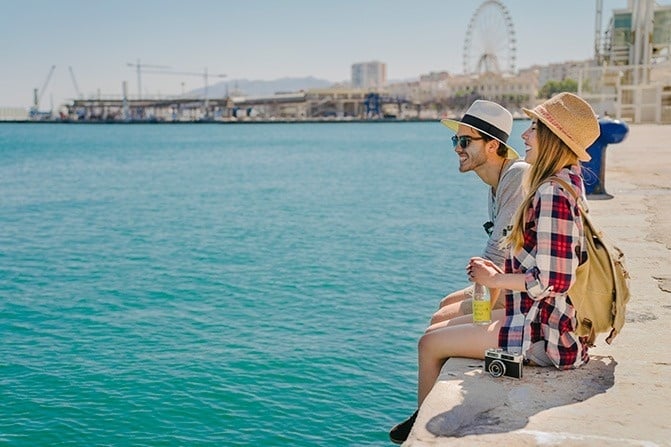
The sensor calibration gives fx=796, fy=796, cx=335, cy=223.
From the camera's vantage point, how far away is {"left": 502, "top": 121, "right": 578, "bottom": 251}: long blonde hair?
361cm

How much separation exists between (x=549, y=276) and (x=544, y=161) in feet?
1.75

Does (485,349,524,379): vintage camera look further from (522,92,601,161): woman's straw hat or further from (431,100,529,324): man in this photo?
(522,92,601,161): woman's straw hat

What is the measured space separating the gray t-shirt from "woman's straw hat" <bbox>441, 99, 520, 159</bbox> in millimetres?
169

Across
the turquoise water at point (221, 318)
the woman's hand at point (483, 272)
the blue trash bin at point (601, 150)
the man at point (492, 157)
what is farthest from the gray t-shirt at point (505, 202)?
the blue trash bin at point (601, 150)

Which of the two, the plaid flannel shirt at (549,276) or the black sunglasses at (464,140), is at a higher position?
the black sunglasses at (464,140)

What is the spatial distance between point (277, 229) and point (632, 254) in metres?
12.0

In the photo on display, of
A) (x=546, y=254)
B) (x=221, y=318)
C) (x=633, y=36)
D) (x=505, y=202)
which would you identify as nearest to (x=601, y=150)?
(x=221, y=318)

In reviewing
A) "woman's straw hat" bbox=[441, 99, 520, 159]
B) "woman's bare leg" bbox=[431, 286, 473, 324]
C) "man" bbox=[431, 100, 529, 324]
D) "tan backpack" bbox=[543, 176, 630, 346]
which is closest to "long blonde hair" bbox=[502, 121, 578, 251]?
"tan backpack" bbox=[543, 176, 630, 346]

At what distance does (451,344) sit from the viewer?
160 inches

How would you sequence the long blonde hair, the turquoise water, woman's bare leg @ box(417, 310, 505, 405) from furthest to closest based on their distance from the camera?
the turquoise water < woman's bare leg @ box(417, 310, 505, 405) < the long blonde hair

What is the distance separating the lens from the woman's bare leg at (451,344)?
3938 millimetres

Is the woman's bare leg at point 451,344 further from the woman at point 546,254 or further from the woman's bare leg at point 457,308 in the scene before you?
the woman's bare leg at point 457,308

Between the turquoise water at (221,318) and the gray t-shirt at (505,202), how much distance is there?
6.86 ft

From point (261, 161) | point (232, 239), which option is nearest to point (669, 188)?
point (232, 239)
